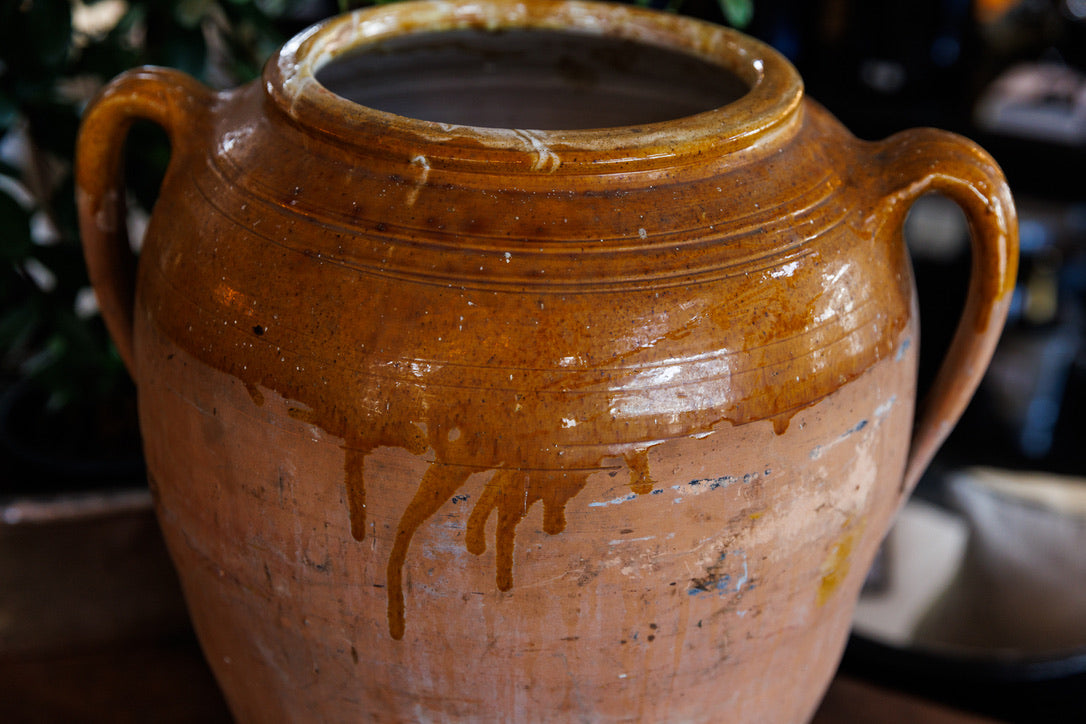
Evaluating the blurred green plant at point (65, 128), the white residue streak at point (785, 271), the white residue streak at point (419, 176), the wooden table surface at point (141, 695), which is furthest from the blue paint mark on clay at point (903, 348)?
the blurred green plant at point (65, 128)

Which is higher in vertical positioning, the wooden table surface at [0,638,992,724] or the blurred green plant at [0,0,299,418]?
the blurred green plant at [0,0,299,418]

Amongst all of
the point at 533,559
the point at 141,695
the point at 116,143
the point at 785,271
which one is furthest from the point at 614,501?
the point at 141,695

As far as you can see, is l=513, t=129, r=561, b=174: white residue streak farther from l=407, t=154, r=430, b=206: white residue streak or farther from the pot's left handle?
the pot's left handle

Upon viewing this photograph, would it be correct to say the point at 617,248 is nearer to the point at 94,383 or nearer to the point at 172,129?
the point at 172,129

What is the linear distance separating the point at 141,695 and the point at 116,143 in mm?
514

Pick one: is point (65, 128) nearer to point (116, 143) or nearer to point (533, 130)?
point (116, 143)

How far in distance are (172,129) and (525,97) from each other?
1.05ft

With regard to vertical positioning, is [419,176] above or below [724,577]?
above

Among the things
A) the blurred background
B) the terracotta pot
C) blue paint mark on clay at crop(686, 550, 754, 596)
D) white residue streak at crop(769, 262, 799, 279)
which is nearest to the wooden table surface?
the blurred background

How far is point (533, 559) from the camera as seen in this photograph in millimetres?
559

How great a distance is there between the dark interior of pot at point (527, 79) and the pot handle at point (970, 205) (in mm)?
168

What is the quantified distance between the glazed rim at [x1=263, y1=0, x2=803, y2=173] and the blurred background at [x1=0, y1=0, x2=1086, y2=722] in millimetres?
154

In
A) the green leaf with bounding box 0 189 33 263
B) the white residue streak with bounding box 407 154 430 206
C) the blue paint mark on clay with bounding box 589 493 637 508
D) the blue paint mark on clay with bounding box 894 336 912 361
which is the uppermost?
the white residue streak with bounding box 407 154 430 206

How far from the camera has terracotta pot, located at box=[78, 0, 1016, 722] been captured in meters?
0.54
